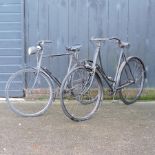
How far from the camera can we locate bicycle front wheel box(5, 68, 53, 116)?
7236 mm

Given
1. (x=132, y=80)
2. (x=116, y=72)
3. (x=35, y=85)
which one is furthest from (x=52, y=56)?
(x=132, y=80)

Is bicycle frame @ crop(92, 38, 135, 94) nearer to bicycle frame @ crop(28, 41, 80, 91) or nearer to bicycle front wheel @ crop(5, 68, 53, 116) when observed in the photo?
bicycle frame @ crop(28, 41, 80, 91)

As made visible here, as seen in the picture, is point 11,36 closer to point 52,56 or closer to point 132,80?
point 52,56

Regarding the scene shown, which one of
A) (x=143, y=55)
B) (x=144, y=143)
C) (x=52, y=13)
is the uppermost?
(x=52, y=13)

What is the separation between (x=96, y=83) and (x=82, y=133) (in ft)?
3.08

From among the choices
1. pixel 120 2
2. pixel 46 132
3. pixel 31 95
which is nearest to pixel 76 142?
pixel 46 132

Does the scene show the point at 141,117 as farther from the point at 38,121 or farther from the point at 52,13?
the point at 52,13

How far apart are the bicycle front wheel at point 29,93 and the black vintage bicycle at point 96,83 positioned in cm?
39

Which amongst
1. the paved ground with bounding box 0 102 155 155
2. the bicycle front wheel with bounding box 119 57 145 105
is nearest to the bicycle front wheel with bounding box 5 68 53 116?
the paved ground with bounding box 0 102 155 155

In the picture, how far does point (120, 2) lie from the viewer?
8039 millimetres

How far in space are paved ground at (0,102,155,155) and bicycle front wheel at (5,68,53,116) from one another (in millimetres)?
151

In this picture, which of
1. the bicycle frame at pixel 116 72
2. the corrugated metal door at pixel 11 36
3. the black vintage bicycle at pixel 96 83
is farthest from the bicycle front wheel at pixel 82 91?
the corrugated metal door at pixel 11 36

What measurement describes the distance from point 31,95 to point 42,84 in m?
0.30

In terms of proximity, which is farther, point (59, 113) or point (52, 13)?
point (52, 13)
